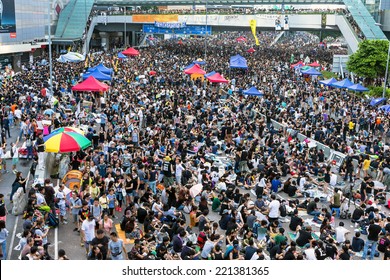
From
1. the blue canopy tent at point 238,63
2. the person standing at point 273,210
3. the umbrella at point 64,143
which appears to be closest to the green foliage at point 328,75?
the blue canopy tent at point 238,63

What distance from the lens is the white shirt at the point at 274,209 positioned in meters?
14.2

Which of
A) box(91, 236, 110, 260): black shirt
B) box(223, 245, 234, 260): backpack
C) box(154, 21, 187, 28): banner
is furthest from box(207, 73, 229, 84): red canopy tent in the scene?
box(154, 21, 187, 28): banner

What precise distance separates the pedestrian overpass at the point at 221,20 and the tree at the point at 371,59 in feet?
27.3

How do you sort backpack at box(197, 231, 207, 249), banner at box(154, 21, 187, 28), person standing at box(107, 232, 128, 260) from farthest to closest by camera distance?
banner at box(154, 21, 187, 28) < backpack at box(197, 231, 207, 249) < person standing at box(107, 232, 128, 260)

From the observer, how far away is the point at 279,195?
17.5 metres

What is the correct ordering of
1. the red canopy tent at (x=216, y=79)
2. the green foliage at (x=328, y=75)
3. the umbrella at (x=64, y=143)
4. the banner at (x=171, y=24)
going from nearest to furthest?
the umbrella at (x=64, y=143), the red canopy tent at (x=216, y=79), the green foliage at (x=328, y=75), the banner at (x=171, y=24)

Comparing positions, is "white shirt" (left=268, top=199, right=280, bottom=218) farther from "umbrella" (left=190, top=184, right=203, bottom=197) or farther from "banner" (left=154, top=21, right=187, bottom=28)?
"banner" (left=154, top=21, right=187, bottom=28)

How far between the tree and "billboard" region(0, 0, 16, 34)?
33030 mm

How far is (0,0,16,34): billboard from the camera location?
167ft

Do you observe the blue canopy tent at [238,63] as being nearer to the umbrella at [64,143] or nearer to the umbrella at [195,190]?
the umbrella at [64,143]

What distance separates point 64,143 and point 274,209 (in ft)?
22.5

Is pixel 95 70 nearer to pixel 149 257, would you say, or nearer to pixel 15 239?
pixel 15 239

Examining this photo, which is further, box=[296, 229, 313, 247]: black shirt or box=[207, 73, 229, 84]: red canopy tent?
box=[207, 73, 229, 84]: red canopy tent

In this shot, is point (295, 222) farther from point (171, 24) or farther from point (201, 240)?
point (171, 24)
